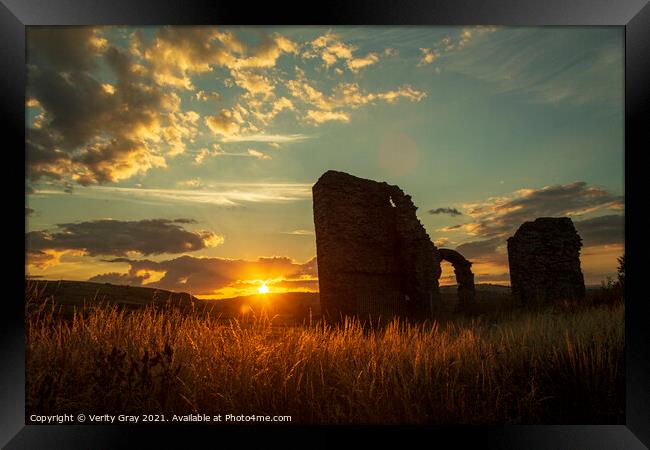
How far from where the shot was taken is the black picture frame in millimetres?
2650

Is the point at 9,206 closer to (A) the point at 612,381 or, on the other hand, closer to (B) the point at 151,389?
(B) the point at 151,389

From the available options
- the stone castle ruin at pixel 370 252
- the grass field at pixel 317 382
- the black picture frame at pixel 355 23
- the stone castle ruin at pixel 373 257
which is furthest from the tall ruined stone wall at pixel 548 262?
the black picture frame at pixel 355 23

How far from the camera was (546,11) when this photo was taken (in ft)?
8.84

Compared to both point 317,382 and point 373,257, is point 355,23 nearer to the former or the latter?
point 317,382

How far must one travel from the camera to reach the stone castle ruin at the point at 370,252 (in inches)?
394

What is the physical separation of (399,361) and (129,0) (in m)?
3.02

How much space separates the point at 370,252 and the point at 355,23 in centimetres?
804

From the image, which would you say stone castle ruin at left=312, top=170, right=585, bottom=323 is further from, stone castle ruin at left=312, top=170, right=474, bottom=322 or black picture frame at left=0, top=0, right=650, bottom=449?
black picture frame at left=0, top=0, right=650, bottom=449

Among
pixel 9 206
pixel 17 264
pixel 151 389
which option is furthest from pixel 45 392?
pixel 9 206

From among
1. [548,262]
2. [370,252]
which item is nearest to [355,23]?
[370,252]

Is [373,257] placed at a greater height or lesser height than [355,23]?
lesser

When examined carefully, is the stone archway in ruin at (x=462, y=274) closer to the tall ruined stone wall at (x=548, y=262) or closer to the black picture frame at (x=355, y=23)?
the tall ruined stone wall at (x=548, y=262)

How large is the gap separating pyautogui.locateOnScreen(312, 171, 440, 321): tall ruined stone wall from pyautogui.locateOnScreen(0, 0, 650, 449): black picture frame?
7193mm

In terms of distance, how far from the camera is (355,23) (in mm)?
2750
